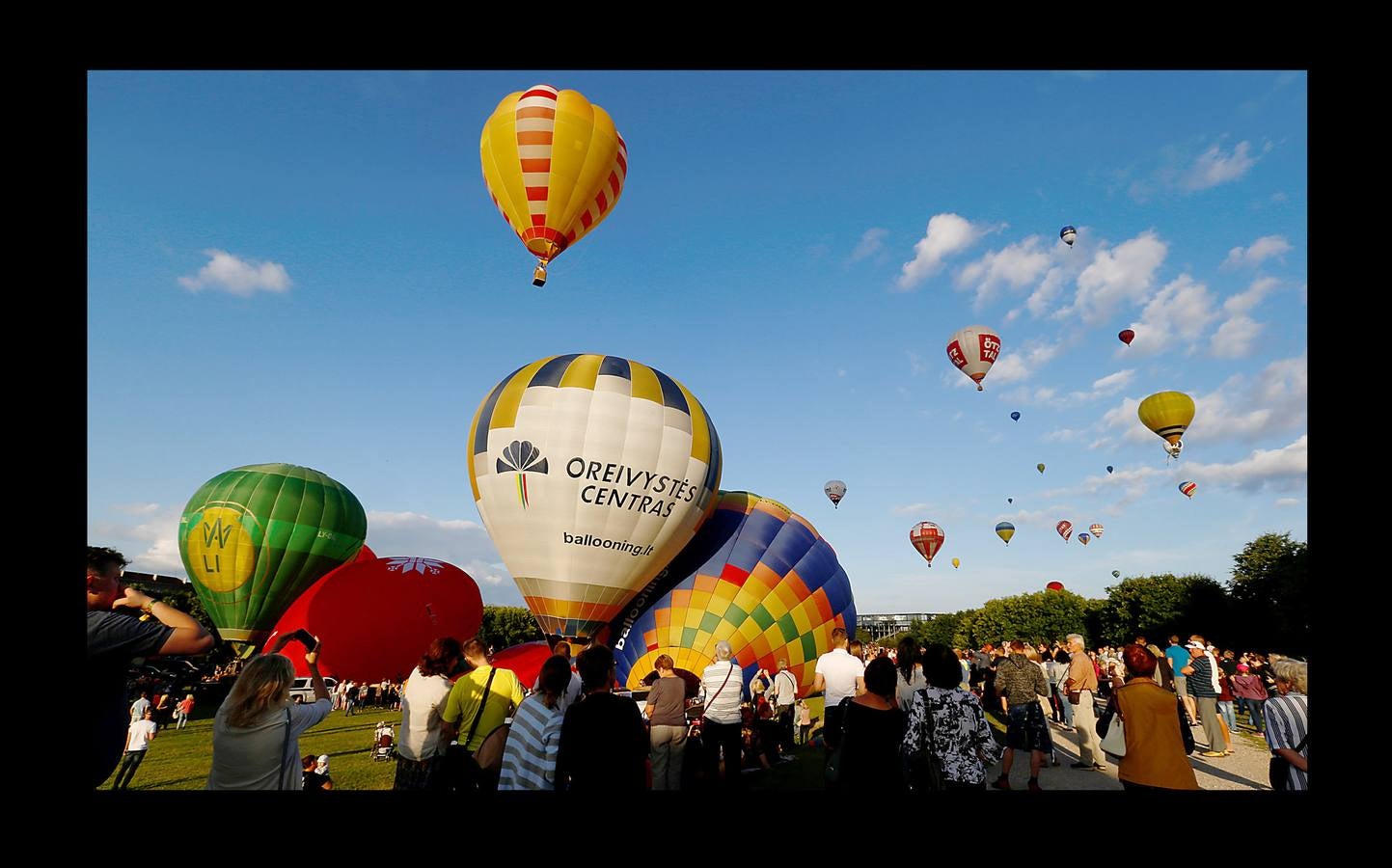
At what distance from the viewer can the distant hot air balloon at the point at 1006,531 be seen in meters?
56.2

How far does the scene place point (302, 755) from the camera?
12.8 meters

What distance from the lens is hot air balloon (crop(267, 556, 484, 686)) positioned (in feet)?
54.9

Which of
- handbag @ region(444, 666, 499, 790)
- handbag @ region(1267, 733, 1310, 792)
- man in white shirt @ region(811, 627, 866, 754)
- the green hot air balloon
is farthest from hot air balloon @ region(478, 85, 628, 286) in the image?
handbag @ region(1267, 733, 1310, 792)

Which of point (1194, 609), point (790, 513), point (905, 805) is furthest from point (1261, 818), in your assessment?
point (1194, 609)

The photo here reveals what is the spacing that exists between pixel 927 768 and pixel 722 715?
3291 millimetres

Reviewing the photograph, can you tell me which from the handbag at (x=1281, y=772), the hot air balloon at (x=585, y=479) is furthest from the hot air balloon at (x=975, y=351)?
the handbag at (x=1281, y=772)

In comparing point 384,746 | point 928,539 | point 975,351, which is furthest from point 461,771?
point 928,539

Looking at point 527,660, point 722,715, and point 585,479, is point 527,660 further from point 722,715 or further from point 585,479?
point 722,715

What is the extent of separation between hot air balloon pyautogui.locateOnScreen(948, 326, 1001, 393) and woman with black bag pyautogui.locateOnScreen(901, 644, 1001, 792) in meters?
24.9

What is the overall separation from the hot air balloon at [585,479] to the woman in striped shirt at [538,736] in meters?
11.3

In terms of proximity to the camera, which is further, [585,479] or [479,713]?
[585,479]

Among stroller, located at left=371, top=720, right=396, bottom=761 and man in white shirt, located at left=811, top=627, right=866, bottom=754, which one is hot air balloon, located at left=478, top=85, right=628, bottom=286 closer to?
stroller, located at left=371, top=720, right=396, bottom=761

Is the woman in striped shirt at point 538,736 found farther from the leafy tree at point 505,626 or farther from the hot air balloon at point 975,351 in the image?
the leafy tree at point 505,626
